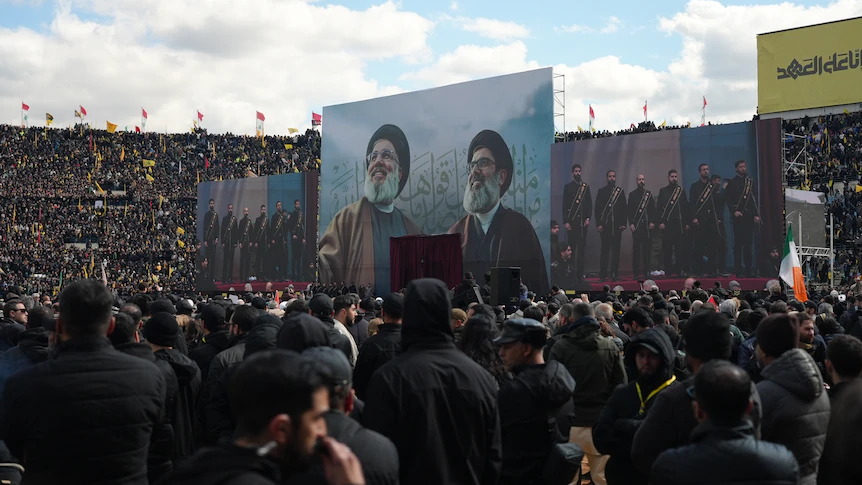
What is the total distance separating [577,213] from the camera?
25.3 metres

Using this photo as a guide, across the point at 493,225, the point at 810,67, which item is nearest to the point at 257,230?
the point at 493,225

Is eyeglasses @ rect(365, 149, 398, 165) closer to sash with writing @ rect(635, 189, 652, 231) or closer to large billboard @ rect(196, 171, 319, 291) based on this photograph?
large billboard @ rect(196, 171, 319, 291)

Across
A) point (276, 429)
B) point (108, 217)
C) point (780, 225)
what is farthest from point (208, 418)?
point (108, 217)

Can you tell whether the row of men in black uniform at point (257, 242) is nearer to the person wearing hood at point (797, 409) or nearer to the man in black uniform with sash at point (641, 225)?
the man in black uniform with sash at point (641, 225)

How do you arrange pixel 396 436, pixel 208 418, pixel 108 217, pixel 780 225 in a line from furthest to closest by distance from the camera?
1. pixel 108 217
2. pixel 780 225
3. pixel 208 418
4. pixel 396 436

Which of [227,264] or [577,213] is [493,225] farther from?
[227,264]

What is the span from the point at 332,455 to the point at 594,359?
Answer: 416 cm

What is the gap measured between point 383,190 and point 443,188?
277 cm

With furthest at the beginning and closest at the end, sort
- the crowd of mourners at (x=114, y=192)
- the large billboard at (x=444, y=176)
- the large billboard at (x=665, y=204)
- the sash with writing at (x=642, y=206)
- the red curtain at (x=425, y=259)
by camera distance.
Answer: the crowd of mourners at (x=114, y=192) → the red curtain at (x=425, y=259) → the large billboard at (x=444, y=176) → the sash with writing at (x=642, y=206) → the large billboard at (x=665, y=204)

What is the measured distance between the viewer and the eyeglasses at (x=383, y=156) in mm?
30188

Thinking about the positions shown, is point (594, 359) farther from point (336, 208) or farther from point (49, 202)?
point (49, 202)

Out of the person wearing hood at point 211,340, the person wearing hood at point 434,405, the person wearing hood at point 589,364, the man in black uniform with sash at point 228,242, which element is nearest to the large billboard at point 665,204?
the man in black uniform with sash at point 228,242

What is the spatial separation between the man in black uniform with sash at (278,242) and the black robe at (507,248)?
9.60 metres

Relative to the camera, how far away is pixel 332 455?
5.98ft
